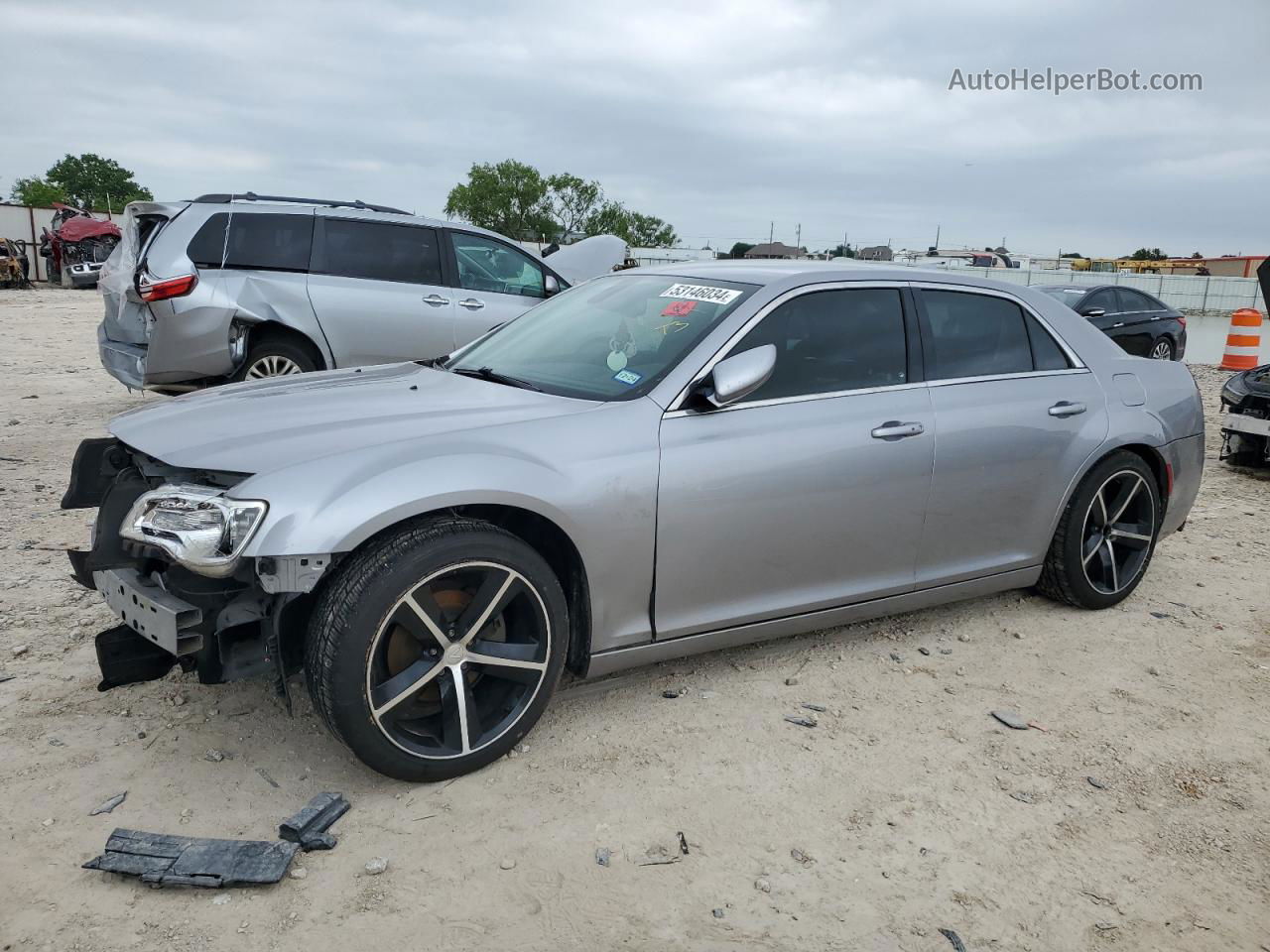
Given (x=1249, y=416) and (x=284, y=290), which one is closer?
(x=284, y=290)

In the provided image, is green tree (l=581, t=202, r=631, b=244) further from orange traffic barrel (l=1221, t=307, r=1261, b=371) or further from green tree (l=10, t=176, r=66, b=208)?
orange traffic barrel (l=1221, t=307, r=1261, b=371)

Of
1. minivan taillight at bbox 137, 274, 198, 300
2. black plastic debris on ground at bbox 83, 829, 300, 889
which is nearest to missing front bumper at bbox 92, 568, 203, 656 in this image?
black plastic debris on ground at bbox 83, 829, 300, 889

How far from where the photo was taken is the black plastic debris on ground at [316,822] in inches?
107

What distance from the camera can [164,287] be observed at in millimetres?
7102

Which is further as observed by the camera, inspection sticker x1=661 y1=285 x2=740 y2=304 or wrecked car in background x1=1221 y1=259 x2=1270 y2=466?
wrecked car in background x1=1221 y1=259 x2=1270 y2=466

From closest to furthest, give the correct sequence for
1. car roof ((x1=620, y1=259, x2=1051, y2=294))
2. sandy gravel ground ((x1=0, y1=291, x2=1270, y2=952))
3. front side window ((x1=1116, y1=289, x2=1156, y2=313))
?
sandy gravel ground ((x1=0, y1=291, x2=1270, y2=952)) < car roof ((x1=620, y1=259, x2=1051, y2=294)) < front side window ((x1=1116, y1=289, x2=1156, y2=313))

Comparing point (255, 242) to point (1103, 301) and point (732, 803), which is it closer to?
point (732, 803)

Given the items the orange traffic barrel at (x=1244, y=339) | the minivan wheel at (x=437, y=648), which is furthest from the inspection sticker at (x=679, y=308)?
the orange traffic barrel at (x=1244, y=339)

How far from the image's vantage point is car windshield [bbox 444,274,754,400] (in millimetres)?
3508

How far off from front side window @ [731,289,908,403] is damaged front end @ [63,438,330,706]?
1731 millimetres

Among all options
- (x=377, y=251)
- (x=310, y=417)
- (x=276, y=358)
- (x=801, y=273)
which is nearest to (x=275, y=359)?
(x=276, y=358)

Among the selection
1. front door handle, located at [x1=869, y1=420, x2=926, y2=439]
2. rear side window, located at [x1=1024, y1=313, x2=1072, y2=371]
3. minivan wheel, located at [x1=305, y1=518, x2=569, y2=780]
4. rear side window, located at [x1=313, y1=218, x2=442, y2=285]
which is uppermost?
rear side window, located at [x1=313, y1=218, x2=442, y2=285]

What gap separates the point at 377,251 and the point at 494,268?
1.02 meters

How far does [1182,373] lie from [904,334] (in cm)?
192
